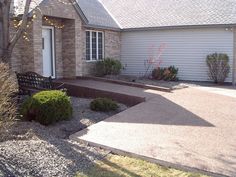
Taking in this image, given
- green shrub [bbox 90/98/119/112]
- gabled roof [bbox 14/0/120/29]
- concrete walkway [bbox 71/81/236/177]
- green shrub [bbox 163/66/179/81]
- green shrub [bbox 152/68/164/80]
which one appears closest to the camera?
concrete walkway [bbox 71/81/236/177]

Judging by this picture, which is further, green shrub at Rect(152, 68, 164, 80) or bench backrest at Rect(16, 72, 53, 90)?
green shrub at Rect(152, 68, 164, 80)

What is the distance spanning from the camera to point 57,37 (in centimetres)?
1571

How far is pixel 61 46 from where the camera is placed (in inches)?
631

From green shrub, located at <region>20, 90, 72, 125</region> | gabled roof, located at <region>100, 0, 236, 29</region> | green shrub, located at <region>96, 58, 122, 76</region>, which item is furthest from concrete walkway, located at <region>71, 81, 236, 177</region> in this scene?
gabled roof, located at <region>100, 0, 236, 29</region>

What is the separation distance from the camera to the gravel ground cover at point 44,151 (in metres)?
5.38

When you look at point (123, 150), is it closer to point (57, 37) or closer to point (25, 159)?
point (25, 159)

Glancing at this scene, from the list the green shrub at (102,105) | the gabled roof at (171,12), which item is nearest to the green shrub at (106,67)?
the gabled roof at (171,12)

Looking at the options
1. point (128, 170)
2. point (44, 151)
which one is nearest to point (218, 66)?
point (128, 170)

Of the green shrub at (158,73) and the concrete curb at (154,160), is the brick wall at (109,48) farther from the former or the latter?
the concrete curb at (154,160)

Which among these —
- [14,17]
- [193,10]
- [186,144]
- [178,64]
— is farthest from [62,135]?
[193,10]

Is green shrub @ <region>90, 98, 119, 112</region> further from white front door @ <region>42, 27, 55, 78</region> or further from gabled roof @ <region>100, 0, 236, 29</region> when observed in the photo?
gabled roof @ <region>100, 0, 236, 29</region>

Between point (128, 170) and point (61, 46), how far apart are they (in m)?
11.3

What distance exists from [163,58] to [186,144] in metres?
13.5

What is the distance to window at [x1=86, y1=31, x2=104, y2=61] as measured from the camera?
17.9m
